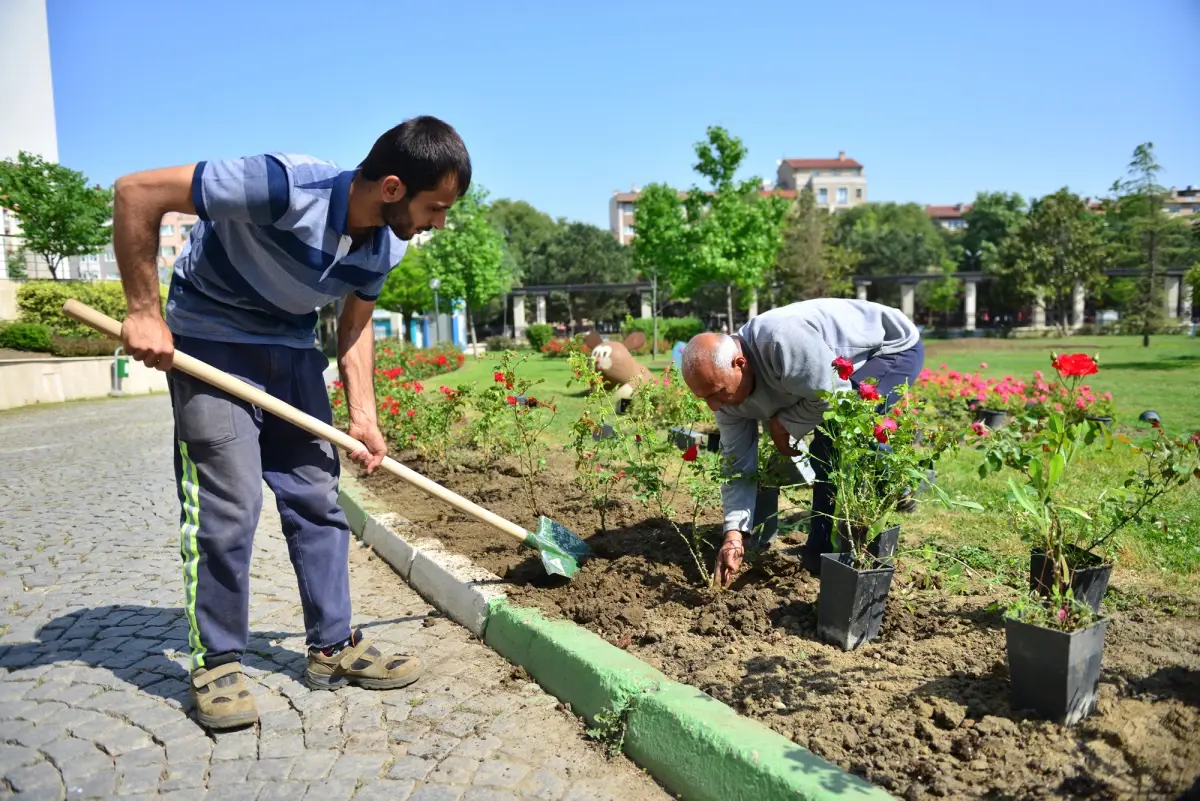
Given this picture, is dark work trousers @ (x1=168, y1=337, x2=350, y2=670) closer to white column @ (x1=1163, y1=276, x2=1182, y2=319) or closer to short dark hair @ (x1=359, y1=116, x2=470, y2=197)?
short dark hair @ (x1=359, y1=116, x2=470, y2=197)

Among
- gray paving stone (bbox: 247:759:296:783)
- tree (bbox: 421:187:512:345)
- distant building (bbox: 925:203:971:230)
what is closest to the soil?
gray paving stone (bbox: 247:759:296:783)

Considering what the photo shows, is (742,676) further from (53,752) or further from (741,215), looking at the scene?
(741,215)

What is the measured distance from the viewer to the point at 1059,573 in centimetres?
252

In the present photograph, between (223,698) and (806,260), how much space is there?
45.2 meters

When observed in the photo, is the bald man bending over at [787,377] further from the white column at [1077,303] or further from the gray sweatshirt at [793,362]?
the white column at [1077,303]

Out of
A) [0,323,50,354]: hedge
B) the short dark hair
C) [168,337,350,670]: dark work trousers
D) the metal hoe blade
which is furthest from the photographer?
[0,323,50,354]: hedge

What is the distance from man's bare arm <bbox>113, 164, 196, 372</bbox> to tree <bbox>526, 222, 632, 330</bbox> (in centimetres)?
5932

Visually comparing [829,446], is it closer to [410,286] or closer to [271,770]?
[271,770]

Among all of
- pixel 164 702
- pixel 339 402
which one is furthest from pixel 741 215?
pixel 164 702

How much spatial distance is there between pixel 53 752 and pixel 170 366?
1251mm

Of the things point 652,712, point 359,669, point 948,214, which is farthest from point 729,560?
point 948,214

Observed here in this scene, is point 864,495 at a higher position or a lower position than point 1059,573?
higher

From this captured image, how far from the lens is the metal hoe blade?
3.48 metres

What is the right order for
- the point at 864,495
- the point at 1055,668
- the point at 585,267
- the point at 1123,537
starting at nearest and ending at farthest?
the point at 1055,668, the point at 864,495, the point at 1123,537, the point at 585,267
